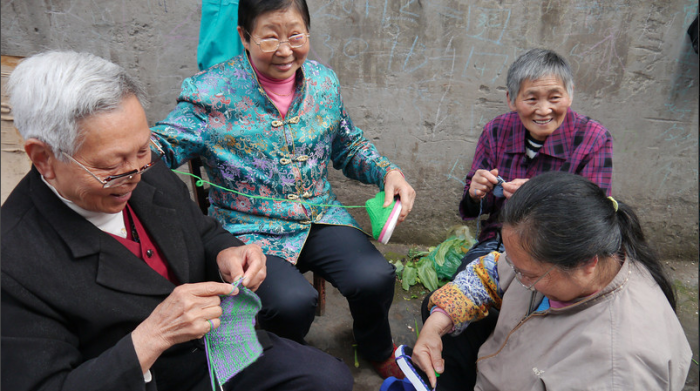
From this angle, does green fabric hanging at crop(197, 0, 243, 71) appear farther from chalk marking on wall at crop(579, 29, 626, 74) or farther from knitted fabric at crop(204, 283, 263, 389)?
chalk marking on wall at crop(579, 29, 626, 74)

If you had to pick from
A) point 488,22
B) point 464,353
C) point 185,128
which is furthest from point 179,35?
point 464,353

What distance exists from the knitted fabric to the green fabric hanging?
5.48 feet

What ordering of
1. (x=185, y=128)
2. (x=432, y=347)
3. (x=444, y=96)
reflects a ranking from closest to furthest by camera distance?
(x=432, y=347) < (x=185, y=128) < (x=444, y=96)

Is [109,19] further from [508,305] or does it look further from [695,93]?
[695,93]

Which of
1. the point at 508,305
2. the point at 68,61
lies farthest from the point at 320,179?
the point at 68,61

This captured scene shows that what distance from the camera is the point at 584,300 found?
1.47m

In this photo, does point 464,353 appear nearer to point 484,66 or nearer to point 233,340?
point 233,340

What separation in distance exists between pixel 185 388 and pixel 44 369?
561mm

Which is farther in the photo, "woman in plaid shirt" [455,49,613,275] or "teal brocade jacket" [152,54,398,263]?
"woman in plaid shirt" [455,49,613,275]

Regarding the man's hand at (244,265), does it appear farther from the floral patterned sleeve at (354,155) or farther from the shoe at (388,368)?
the shoe at (388,368)

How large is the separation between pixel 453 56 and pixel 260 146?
67.7 inches

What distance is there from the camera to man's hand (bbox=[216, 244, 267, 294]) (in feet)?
5.83

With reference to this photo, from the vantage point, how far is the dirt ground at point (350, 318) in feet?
9.05

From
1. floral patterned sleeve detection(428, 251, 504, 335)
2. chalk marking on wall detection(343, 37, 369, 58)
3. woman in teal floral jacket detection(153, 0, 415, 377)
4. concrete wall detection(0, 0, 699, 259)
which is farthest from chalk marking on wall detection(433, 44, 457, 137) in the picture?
floral patterned sleeve detection(428, 251, 504, 335)
